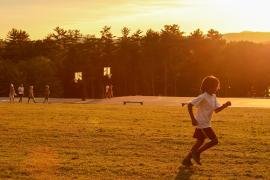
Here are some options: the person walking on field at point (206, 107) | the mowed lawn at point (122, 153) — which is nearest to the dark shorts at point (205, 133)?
the person walking on field at point (206, 107)

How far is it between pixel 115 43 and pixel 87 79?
6.17m

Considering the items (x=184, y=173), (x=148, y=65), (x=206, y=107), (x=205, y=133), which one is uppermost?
(x=148, y=65)

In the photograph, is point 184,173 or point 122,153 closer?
point 184,173

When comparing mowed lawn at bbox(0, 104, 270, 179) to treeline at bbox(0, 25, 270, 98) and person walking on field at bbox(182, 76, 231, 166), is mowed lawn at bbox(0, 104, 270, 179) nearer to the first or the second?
person walking on field at bbox(182, 76, 231, 166)

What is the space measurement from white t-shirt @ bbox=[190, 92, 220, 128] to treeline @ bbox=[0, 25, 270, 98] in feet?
180

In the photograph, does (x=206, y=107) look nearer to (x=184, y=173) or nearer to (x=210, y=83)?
(x=210, y=83)

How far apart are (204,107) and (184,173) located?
130 centimetres

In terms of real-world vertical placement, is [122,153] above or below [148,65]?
below

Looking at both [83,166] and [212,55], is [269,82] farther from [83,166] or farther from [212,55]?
[83,166]

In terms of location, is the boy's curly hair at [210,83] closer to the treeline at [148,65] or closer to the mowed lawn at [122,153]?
the mowed lawn at [122,153]

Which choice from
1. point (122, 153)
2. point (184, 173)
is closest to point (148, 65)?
point (122, 153)

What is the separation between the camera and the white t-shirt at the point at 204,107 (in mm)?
10242

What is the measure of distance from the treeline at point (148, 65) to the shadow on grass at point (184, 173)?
5498 centimetres

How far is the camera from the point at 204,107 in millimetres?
10273
